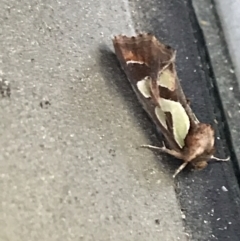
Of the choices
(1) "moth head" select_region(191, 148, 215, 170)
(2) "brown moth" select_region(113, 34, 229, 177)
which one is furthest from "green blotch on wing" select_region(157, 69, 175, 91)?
(1) "moth head" select_region(191, 148, 215, 170)

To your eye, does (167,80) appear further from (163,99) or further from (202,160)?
(202,160)

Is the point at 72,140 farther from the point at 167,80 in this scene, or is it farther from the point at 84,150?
the point at 167,80

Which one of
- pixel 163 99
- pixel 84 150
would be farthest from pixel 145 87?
pixel 84 150

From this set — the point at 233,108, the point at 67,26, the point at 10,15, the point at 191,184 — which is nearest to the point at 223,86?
the point at 233,108

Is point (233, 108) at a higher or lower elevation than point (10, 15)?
lower

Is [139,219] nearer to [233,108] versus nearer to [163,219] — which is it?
[163,219]
